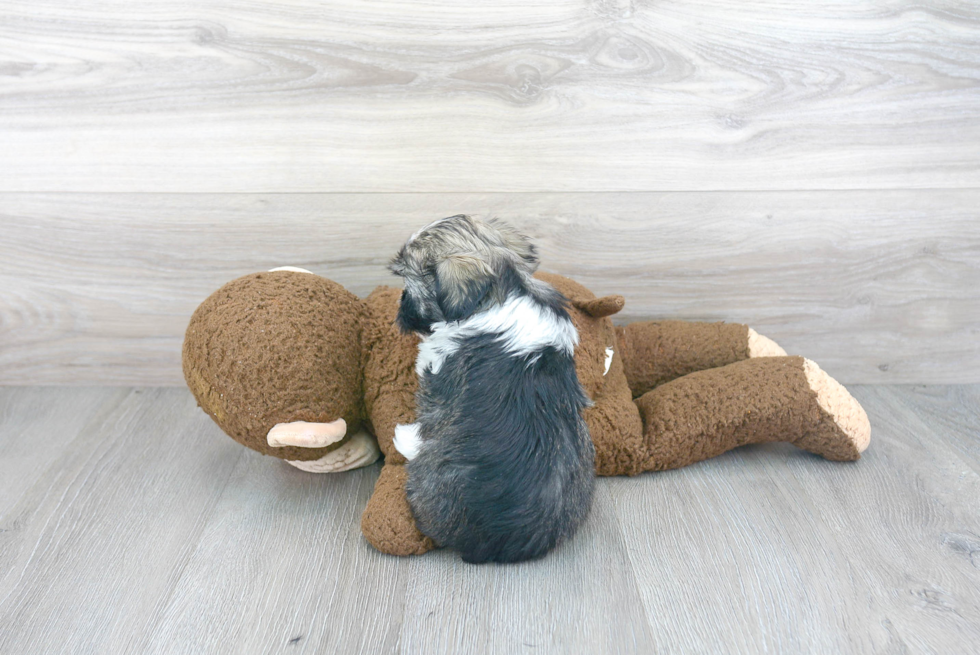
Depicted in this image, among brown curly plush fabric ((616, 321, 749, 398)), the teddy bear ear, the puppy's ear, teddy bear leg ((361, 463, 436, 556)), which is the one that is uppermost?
the puppy's ear

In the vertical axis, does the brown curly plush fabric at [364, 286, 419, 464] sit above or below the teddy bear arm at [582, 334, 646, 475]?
above

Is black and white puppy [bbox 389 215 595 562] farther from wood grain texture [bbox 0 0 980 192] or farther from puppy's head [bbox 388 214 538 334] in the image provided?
wood grain texture [bbox 0 0 980 192]

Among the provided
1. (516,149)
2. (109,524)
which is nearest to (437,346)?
(516,149)

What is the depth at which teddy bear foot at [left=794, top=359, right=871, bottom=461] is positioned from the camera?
1.46m

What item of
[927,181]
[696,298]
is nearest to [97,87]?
[696,298]

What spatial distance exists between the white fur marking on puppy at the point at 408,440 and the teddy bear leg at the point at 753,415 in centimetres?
52

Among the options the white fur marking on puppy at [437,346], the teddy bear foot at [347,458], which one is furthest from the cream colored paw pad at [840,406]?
the teddy bear foot at [347,458]

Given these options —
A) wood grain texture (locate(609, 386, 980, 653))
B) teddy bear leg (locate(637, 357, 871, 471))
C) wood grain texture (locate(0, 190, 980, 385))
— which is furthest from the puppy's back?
wood grain texture (locate(0, 190, 980, 385))

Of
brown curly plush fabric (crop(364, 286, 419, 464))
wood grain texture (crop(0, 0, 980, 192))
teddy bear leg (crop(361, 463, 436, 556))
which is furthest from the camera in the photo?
wood grain texture (crop(0, 0, 980, 192))

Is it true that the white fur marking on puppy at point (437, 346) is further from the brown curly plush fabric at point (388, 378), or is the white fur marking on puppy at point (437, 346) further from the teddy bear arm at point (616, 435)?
the teddy bear arm at point (616, 435)

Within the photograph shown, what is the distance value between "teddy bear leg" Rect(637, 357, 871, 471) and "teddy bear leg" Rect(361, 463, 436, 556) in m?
0.53

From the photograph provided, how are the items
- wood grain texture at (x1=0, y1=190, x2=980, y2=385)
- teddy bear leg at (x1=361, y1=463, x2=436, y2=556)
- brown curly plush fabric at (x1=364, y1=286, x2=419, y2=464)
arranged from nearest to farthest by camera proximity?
teddy bear leg at (x1=361, y1=463, x2=436, y2=556) → brown curly plush fabric at (x1=364, y1=286, x2=419, y2=464) → wood grain texture at (x1=0, y1=190, x2=980, y2=385)

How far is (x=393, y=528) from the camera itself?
1.24 m

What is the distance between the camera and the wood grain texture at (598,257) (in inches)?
66.3
